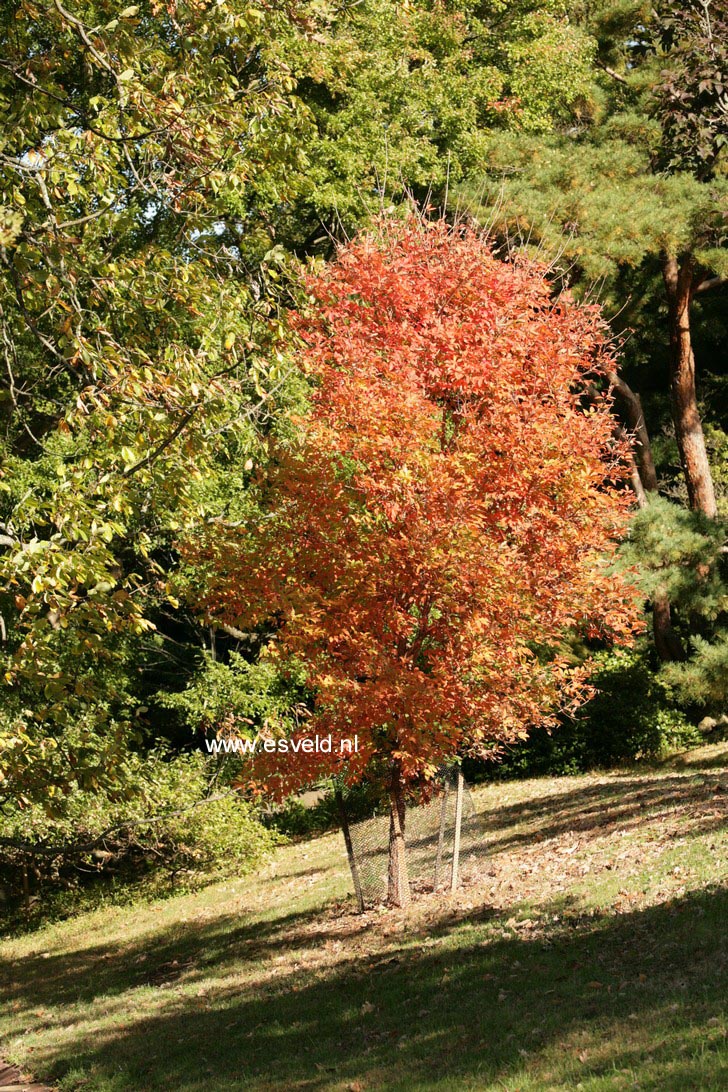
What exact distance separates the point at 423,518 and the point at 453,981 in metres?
A: 3.58

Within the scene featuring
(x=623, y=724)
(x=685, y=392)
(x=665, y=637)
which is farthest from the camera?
(x=685, y=392)

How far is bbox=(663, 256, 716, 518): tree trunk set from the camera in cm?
2136

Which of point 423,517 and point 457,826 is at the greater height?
point 423,517

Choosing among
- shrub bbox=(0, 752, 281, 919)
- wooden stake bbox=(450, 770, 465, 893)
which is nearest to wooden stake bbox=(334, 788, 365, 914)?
wooden stake bbox=(450, 770, 465, 893)

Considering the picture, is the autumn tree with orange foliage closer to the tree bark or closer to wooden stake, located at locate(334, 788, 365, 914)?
wooden stake, located at locate(334, 788, 365, 914)

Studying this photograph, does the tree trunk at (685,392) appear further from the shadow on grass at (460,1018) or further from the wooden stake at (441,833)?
the shadow on grass at (460,1018)

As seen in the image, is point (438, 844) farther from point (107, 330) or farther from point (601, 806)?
point (107, 330)

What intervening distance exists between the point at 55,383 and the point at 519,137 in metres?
10.0

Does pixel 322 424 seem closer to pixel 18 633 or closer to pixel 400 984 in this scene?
pixel 400 984

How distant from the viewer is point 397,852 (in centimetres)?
1203

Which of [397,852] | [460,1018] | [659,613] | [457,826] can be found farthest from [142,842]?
[460,1018]

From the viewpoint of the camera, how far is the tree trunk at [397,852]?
11992 millimetres

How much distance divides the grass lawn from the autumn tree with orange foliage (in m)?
1.69

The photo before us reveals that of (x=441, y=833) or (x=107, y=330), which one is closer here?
(x=107, y=330)
